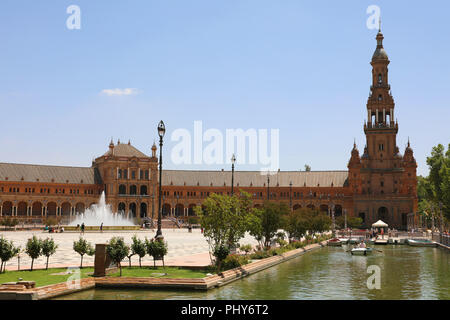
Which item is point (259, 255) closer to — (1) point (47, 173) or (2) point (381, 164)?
(2) point (381, 164)

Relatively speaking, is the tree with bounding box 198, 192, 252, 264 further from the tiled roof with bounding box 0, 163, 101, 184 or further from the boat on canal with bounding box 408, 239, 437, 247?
the tiled roof with bounding box 0, 163, 101, 184

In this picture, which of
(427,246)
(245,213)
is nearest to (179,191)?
(427,246)

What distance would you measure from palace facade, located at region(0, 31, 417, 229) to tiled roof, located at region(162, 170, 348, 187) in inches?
19.4

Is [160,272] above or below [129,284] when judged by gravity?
above

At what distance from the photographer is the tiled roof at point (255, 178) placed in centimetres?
13262

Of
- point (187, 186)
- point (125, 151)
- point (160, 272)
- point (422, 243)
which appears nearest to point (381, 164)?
point (187, 186)

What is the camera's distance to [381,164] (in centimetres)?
11650

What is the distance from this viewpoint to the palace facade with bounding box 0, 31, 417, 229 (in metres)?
114

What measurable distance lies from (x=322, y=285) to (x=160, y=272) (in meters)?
8.69

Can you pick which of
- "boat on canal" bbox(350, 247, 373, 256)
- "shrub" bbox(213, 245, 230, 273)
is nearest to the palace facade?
"boat on canal" bbox(350, 247, 373, 256)

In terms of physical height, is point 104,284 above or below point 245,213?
below
